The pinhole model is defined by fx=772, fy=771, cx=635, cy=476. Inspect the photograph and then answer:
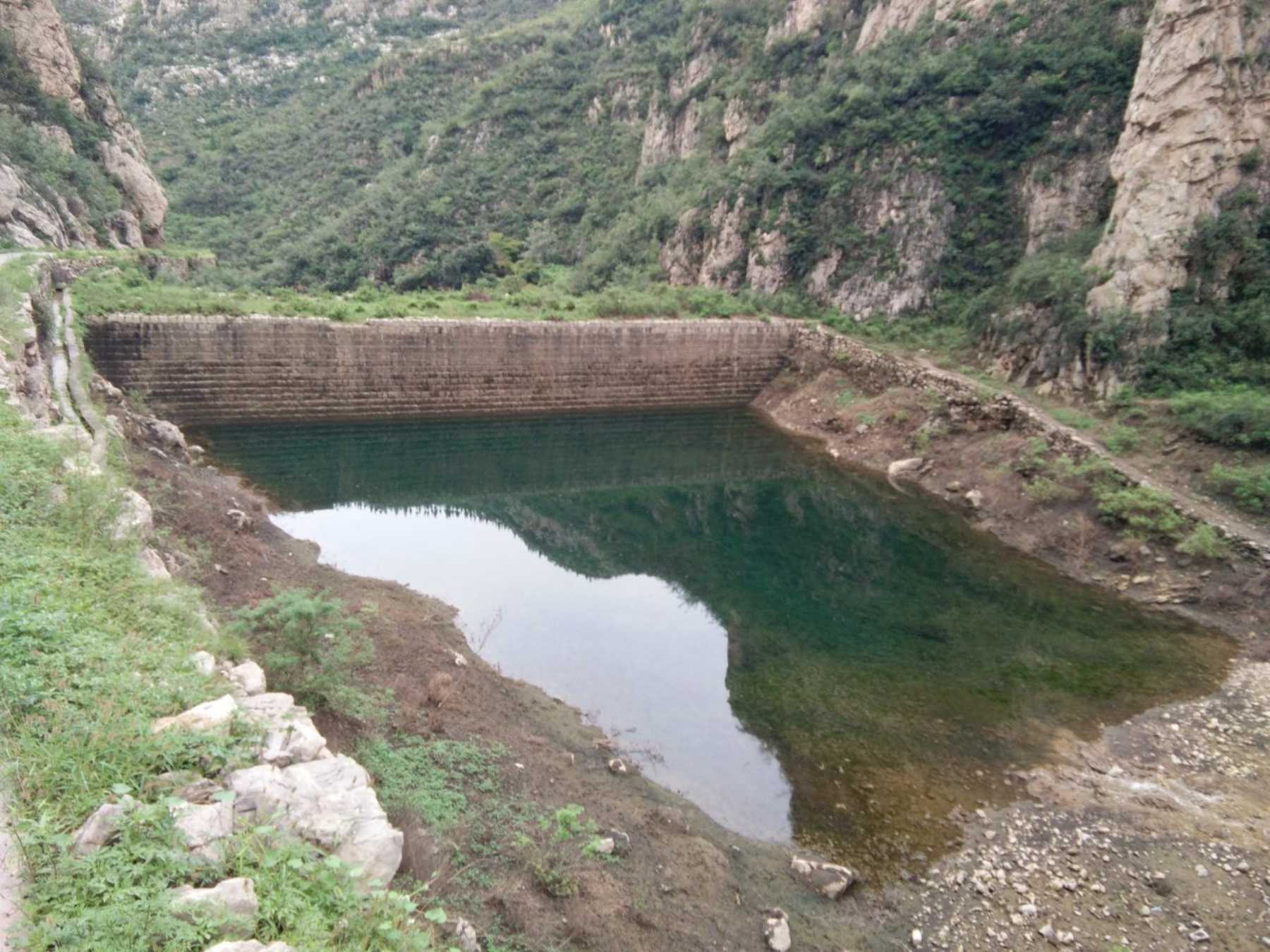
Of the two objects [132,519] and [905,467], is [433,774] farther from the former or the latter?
[905,467]

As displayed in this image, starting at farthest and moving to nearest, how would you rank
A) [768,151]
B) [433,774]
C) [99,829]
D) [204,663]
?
[768,151]
[433,774]
[204,663]
[99,829]

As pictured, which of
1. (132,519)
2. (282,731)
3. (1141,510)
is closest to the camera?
(282,731)

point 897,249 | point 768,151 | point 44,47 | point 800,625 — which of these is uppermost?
point 44,47

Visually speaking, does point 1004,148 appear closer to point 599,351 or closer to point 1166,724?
point 599,351

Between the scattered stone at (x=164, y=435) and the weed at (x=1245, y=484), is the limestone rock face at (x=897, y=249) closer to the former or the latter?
the weed at (x=1245, y=484)

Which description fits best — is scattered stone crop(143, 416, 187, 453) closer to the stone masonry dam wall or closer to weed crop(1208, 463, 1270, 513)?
the stone masonry dam wall

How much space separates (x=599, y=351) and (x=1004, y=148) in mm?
12562

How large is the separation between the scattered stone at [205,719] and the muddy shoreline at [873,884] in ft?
3.65

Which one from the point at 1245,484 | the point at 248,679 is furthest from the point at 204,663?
the point at 1245,484

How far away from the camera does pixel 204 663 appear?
13.8 ft

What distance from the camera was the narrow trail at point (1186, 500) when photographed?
33.8 ft

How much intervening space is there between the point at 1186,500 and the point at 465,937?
12.0m

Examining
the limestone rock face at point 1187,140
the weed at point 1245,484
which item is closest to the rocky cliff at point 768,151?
the limestone rock face at point 1187,140

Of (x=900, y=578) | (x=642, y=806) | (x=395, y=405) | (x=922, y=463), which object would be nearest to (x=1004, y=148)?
(x=922, y=463)
